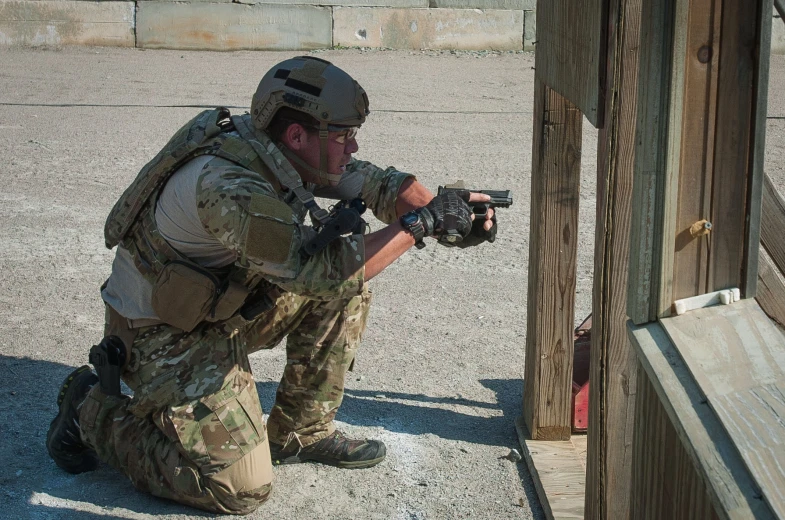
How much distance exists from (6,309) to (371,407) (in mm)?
1897

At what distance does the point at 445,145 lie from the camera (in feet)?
24.7

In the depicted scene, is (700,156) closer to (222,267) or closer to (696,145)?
(696,145)

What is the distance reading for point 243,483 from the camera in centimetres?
306

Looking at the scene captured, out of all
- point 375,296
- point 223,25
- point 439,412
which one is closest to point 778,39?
point 223,25

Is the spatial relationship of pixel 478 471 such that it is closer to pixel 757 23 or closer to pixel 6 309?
pixel 757 23

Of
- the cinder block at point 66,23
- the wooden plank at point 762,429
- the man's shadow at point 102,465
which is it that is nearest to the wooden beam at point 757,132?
the wooden plank at point 762,429

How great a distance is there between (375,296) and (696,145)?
3.16 metres

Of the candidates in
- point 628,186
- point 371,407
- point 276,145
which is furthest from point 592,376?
point 371,407

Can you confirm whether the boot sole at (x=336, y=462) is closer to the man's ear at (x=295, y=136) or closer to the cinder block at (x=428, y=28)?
the man's ear at (x=295, y=136)

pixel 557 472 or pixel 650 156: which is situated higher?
pixel 650 156

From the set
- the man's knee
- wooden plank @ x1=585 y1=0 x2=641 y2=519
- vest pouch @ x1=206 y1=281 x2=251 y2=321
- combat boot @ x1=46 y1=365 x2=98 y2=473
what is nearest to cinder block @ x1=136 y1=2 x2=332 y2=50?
combat boot @ x1=46 y1=365 x2=98 y2=473

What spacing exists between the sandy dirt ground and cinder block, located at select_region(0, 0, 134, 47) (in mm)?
1235

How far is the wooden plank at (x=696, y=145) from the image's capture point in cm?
172

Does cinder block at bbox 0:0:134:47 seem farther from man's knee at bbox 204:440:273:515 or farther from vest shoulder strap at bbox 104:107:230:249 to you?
man's knee at bbox 204:440:273:515
